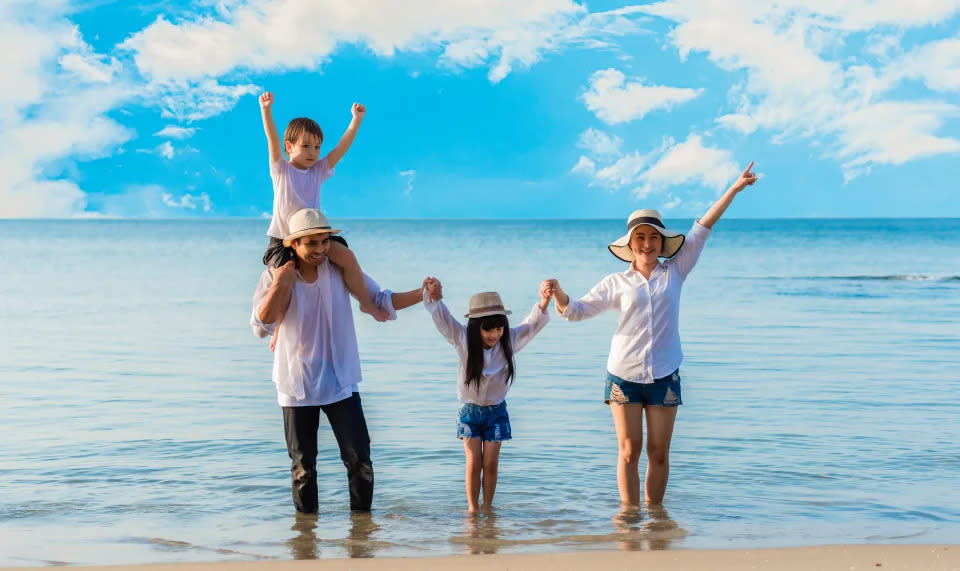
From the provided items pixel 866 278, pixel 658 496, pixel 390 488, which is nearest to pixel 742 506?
pixel 658 496

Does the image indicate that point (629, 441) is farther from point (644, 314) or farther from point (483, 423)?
point (483, 423)

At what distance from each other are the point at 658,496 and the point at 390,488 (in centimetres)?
186

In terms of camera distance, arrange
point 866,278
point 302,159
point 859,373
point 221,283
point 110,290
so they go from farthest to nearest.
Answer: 1. point 866,278
2. point 221,283
3. point 110,290
4. point 859,373
5. point 302,159

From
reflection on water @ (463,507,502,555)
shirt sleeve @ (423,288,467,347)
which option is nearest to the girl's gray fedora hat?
shirt sleeve @ (423,288,467,347)

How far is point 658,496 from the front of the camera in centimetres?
666

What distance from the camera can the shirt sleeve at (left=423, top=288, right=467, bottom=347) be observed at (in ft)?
19.9

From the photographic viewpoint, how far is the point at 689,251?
6.25 m

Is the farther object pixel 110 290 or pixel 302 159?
pixel 110 290

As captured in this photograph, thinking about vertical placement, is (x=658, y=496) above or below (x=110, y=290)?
below

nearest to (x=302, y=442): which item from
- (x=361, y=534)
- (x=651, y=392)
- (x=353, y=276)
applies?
(x=361, y=534)

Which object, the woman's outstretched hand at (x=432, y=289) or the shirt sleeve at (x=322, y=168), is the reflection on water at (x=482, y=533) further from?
the shirt sleeve at (x=322, y=168)

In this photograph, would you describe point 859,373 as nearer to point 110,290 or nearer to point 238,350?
point 238,350

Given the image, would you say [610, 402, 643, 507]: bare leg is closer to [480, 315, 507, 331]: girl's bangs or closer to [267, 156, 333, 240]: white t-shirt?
[480, 315, 507, 331]: girl's bangs

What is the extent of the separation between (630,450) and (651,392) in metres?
0.38
